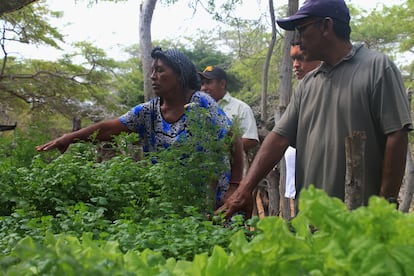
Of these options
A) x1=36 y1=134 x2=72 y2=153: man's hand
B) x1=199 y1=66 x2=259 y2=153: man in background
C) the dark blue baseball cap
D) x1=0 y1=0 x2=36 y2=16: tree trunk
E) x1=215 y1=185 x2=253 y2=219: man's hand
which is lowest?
x1=215 y1=185 x2=253 y2=219: man's hand

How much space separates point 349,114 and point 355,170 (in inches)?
41.0

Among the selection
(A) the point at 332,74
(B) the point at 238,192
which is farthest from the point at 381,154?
(B) the point at 238,192

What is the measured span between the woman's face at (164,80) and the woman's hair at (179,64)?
25 mm

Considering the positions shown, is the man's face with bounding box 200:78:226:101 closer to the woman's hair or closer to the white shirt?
the white shirt

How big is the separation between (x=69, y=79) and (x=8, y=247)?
60.0 ft

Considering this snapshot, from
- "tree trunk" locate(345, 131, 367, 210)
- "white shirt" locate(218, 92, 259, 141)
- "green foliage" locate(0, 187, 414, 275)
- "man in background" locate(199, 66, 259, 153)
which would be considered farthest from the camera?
"man in background" locate(199, 66, 259, 153)

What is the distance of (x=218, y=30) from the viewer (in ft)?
33.9

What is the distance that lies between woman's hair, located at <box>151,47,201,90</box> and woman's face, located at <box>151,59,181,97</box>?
25 mm

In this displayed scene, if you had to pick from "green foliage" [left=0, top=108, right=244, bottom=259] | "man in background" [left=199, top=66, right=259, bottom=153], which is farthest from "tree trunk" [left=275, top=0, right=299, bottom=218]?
"green foliage" [left=0, top=108, right=244, bottom=259]

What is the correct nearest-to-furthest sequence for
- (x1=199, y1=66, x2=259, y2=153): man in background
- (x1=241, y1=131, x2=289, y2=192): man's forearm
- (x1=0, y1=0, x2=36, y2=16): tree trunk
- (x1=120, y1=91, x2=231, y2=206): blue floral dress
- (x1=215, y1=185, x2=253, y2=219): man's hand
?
1. (x1=215, y1=185, x2=253, y2=219): man's hand
2. (x1=241, y1=131, x2=289, y2=192): man's forearm
3. (x1=120, y1=91, x2=231, y2=206): blue floral dress
4. (x1=199, y1=66, x2=259, y2=153): man in background
5. (x1=0, y1=0, x2=36, y2=16): tree trunk

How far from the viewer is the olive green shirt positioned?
2703 mm

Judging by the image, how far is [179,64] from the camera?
3.64 meters

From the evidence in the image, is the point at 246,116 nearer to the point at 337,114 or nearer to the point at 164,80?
the point at 164,80

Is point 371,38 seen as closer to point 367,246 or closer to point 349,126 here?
point 349,126
